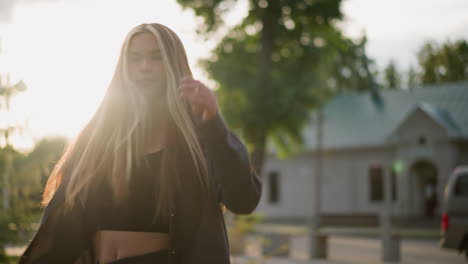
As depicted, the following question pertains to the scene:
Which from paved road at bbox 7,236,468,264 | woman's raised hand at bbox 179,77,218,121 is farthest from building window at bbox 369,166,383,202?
woman's raised hand at bbox 179,77,218,121

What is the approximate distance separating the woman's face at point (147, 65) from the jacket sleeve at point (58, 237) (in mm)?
503

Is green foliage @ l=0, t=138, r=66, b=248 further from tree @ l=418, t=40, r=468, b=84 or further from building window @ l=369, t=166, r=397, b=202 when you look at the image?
tree @ l=418, t=40, r=468, b=84

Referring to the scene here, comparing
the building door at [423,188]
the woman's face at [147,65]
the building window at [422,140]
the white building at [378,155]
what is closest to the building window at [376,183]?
the white building at [378,155]

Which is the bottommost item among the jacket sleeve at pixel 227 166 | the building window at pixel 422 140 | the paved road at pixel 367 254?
the paved road at pixel 367 254

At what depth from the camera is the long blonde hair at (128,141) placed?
2461 mm

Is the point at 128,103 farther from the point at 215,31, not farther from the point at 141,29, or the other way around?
the point at 215,31

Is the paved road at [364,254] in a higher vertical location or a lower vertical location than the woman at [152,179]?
lower

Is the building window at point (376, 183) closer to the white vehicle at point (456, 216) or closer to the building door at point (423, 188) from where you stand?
the building door at point (423, 188)

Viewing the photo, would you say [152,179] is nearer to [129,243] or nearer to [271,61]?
[129,243]

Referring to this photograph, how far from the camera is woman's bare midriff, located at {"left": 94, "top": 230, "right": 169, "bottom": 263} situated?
2.44 m

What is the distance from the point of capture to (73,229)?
248 centimetres

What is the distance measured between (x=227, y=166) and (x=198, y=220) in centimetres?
22

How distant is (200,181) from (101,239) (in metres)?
0.42

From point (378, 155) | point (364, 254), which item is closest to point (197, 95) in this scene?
point (364, 254)
